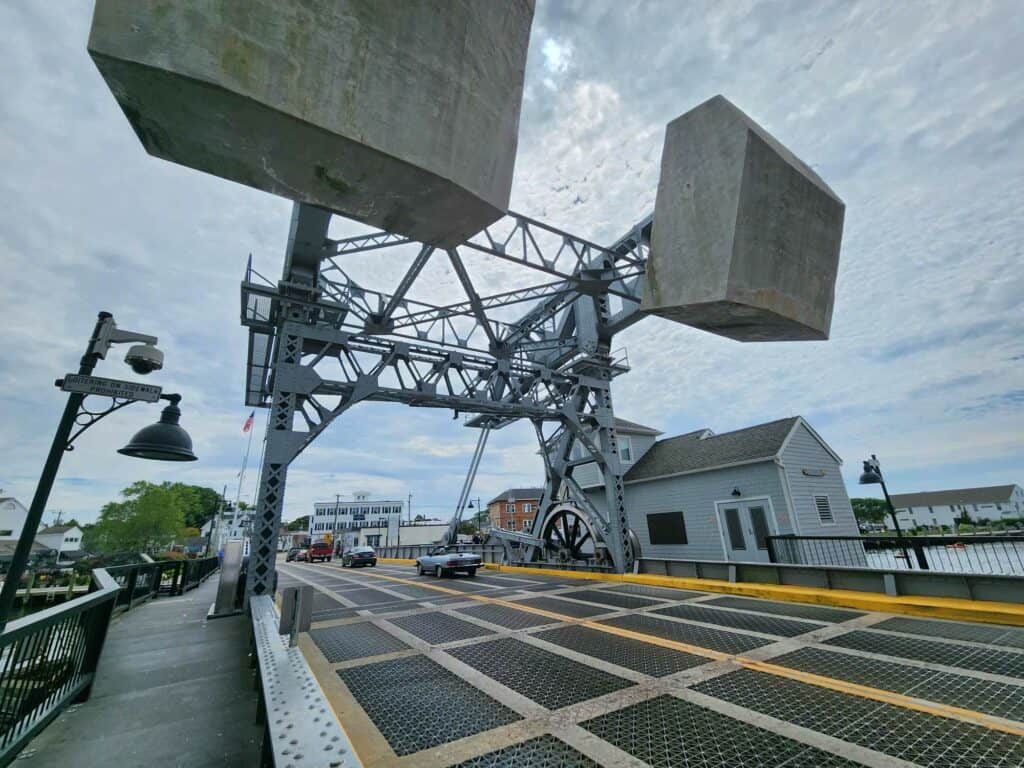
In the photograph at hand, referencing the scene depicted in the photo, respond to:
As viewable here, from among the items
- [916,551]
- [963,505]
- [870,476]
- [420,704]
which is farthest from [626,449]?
[963,505]

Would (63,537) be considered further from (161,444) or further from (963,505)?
(963,505)

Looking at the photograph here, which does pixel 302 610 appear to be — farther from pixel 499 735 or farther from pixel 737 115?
pixel 737 115

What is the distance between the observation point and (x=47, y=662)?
13.7 feet

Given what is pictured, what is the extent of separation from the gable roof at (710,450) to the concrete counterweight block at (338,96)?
17536 millimetres

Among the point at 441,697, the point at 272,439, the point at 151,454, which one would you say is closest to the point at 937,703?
the point at 441,697

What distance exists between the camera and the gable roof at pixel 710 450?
17.4m

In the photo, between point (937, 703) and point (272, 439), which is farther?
point (272, 439)

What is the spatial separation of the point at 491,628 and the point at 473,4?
862 cm

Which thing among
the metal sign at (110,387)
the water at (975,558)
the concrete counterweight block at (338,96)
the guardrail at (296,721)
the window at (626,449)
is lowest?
the guardrail at (296,721)

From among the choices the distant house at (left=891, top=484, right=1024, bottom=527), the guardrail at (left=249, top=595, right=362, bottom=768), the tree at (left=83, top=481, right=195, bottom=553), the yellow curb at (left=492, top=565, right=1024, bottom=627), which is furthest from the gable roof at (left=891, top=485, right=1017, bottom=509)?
the tree at (left=83, top=481, right=195, bottom=553)

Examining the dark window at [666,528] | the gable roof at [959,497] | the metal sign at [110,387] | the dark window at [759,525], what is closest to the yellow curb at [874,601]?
the dark window at [759,525]

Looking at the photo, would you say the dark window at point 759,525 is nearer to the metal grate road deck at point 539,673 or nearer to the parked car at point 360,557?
the metal grate road deck at point 539,673

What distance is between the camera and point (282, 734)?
2693 mm

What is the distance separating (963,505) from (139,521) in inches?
4576
